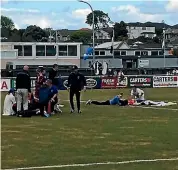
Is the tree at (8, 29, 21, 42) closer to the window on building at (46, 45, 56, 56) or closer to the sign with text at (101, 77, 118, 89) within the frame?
the window on building at (46, 45, 56, 56)

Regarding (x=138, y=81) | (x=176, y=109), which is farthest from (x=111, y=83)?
(x=176, y=109)

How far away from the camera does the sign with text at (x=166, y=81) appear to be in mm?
48719

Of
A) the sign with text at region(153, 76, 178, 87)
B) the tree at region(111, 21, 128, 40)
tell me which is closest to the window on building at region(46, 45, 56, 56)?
the sign with text at region(153, 76, 178, 87)

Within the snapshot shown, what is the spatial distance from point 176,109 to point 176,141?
10.5 meters

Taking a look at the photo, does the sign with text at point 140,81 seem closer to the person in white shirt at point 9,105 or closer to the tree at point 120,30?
the person in white shirt at point 9,105

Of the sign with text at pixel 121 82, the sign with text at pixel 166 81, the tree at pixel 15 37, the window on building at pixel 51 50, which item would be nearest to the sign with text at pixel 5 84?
the sign with text at pixel 121 82

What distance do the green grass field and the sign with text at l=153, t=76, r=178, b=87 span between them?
27.8 metres

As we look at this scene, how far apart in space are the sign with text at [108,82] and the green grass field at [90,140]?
86.9 feet

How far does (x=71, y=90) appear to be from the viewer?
2212cm

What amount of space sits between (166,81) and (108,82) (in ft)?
16.9

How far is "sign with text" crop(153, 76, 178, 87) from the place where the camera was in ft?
160

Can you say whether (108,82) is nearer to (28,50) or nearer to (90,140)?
(90,140)

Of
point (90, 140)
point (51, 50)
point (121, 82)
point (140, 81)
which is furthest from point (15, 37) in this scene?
point (90, 140)

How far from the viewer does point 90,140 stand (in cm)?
1384
